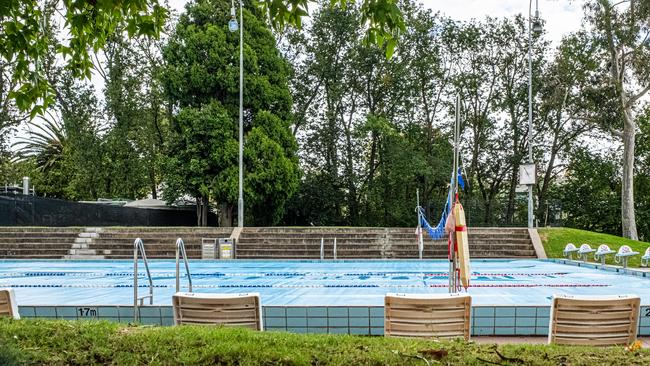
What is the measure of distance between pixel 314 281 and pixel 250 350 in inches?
342

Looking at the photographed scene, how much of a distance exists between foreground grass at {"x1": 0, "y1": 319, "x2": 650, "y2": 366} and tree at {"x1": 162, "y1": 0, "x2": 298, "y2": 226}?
18.8 metres

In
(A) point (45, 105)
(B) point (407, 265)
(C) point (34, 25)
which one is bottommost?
(B) point (407, 265)

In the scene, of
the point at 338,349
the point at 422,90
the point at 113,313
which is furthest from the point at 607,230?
the point at 338,349

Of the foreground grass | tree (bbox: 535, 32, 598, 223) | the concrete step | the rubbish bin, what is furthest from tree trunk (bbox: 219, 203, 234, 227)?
the foreground grass

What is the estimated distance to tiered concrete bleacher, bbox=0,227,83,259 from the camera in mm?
17516

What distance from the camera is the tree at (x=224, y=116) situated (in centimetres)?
2225

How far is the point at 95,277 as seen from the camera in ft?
40.7

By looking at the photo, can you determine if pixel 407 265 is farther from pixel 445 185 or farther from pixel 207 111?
pixel 445 185

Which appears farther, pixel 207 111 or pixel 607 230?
pixel 607 230

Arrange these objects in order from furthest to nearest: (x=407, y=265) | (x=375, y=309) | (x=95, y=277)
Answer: (x=407, y=265)
(x=95, y=277)
(x=375, y=309)

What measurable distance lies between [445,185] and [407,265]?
13.5m

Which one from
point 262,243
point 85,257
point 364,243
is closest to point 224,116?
point 262,243

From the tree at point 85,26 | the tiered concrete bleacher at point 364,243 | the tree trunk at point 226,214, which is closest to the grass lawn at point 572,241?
the tiered concrete bleacher at point 364,243

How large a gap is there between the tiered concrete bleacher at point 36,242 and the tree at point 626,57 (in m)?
20.2
